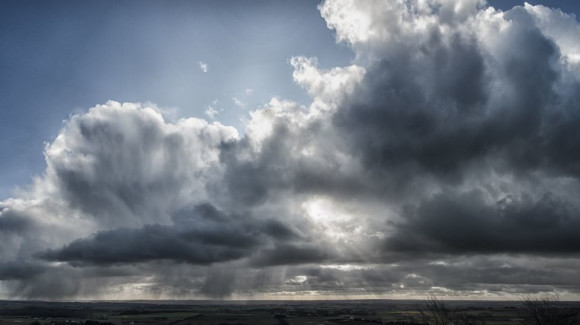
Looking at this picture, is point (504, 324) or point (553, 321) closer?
point (553, 321)

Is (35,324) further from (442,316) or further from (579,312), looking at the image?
(579,312)

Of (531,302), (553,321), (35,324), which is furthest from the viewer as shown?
(35,324)

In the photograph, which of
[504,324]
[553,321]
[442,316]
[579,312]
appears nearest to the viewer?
[553,321]

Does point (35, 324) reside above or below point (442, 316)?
below

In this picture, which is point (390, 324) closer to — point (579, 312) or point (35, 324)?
point (579, 312)

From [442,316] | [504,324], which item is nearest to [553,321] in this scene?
[442,316]

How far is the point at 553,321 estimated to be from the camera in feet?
228

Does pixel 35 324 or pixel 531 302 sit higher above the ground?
pixel 531 302

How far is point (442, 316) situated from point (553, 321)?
2416 cm

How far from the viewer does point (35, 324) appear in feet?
652

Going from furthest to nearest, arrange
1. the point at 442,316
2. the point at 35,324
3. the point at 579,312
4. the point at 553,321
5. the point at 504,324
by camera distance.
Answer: the point at 35,324, the point at 504,324, the point at 579,312, the point at 442,316, the point at 553,321

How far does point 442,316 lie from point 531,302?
748 inches

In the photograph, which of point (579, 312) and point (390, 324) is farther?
point (390, 324)

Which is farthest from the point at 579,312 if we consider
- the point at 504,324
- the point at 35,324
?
the point at 35,324
